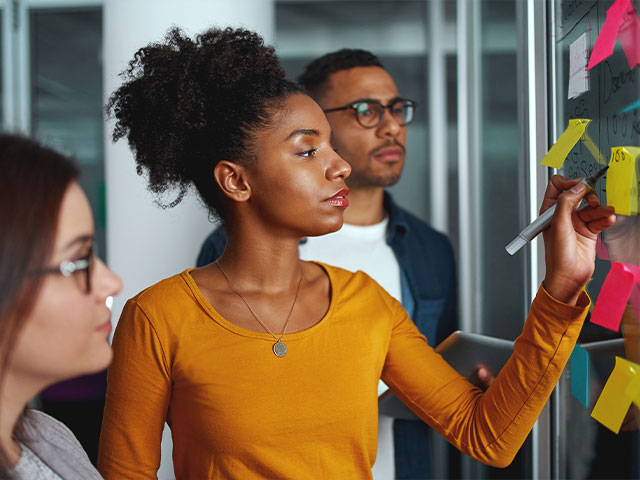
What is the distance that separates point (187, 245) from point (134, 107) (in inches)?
32.2

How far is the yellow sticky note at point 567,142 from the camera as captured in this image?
3.98ft

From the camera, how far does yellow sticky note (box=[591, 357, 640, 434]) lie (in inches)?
41.7

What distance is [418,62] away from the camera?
338 centimetres

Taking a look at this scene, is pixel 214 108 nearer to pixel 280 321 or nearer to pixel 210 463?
pixel 280 321

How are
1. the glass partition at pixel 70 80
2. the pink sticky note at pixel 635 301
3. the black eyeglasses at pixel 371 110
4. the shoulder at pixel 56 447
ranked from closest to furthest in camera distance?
the shoulder at pixel 56 447 → the pink sticky note at pixel 635 301 → the black eyeglasses at pixel 371 110 → the glass partition at pixel 70 80

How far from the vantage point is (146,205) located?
2.07 metres

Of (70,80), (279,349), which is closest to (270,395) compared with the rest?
(279,349)

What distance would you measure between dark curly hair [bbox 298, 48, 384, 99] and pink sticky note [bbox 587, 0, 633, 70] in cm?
98

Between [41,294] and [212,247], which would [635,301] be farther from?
[212,247]

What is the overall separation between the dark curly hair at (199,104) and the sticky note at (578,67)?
1.76ft

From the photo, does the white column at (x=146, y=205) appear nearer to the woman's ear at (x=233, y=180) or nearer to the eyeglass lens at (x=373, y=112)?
the eyeglass lens at (x=373, y=112)

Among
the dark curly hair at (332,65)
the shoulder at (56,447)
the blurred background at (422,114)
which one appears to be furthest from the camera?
the dark curly hair at (332,65)

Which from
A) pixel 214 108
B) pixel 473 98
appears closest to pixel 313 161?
pixel 214 108

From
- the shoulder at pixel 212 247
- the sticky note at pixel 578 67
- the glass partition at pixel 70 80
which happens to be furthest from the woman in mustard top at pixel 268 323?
the glass partition at pixel 70 80
